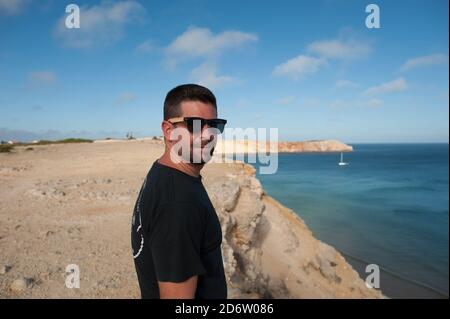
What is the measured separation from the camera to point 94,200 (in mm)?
10992

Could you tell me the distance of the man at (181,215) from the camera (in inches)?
76.5

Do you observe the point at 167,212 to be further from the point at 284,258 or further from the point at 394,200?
the point at 394,200

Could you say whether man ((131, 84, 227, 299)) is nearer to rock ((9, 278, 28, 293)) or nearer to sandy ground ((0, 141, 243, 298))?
sandy ground ((0, 141, 243, 298))

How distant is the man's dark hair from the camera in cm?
240

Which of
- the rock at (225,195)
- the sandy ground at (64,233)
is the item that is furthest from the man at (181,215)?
the rock at (225,195)

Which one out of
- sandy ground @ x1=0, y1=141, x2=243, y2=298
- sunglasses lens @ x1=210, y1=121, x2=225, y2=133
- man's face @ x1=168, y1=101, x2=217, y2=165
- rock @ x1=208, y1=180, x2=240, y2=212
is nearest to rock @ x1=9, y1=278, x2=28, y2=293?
sandy ground @ x1=0, y1=141, x2=243, y2=298

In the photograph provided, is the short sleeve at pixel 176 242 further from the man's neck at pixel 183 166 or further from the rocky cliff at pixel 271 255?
the rocky cliff at pixel 271 255

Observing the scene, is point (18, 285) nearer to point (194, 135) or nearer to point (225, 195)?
point (194, 135)

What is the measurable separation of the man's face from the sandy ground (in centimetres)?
412

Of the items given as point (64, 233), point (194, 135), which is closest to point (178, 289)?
point (194, 135)

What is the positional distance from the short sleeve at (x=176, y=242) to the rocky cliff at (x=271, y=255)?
5.67 m

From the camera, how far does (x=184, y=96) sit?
2402 mm
